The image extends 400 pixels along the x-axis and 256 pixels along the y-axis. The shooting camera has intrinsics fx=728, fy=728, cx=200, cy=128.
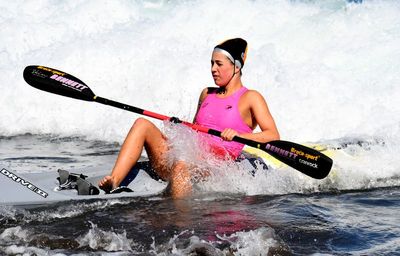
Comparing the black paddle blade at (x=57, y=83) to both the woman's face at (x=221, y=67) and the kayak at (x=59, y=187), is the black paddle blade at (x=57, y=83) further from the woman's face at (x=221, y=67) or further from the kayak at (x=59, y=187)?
the woman's face at (x=221, y=67)

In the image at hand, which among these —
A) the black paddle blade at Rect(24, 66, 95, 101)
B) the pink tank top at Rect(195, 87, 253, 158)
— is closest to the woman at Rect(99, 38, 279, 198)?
the pink tank top at Rect(195, 87, 253, 158)

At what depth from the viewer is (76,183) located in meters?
5.59

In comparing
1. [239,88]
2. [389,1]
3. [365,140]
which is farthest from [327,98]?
[239,88]

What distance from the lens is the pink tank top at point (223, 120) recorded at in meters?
5.85

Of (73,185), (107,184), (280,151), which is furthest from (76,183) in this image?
(280,151)

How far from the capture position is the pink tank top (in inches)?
230

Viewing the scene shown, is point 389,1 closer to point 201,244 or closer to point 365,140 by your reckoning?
point 365,140

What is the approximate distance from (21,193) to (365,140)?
4.70 metres

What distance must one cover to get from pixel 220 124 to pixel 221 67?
0.46 m

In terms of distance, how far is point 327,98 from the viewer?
10305 mm

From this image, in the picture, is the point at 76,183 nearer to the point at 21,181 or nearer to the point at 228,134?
the point at 21,181

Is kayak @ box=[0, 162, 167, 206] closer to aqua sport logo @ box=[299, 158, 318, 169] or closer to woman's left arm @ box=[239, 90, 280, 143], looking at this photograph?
woman's left arm @ box=[239, 90, 280, 143]

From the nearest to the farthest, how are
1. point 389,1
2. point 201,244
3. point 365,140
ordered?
point 201,244
point 365,140
point 389,1

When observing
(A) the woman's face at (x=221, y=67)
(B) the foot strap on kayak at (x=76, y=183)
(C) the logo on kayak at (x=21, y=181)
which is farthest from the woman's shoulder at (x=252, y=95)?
(C) the logo on kayak at (x=21, y=181)
